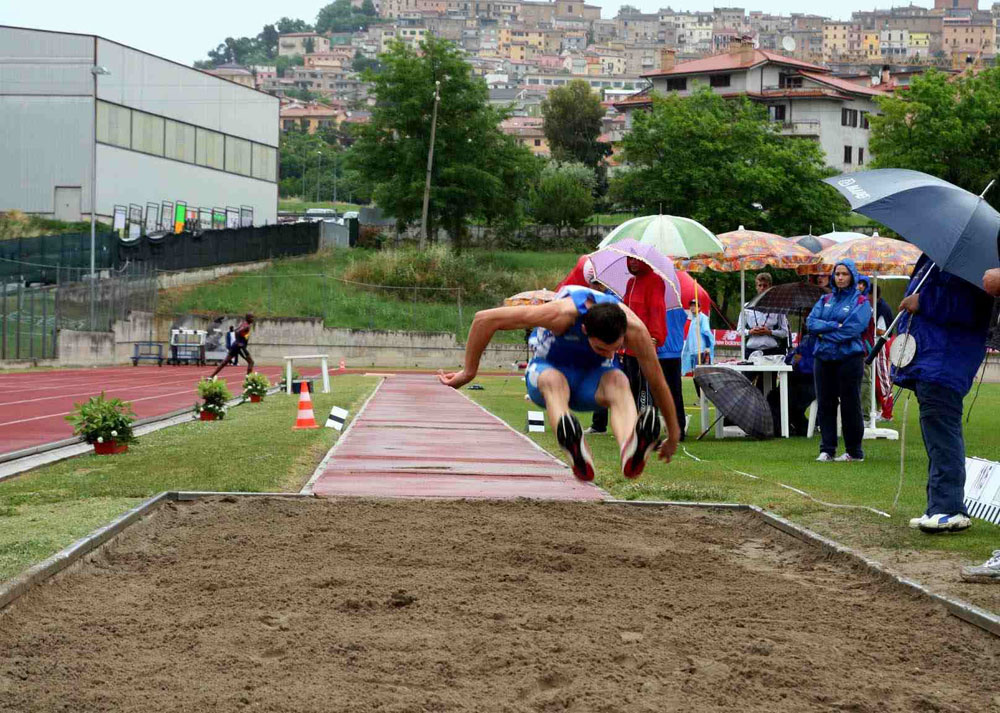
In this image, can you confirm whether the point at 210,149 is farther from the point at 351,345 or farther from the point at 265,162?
the point at 351,345

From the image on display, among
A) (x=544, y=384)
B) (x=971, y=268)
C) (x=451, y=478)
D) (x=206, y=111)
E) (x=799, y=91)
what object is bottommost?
(x=451, y=478)

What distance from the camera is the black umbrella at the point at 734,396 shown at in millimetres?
17359

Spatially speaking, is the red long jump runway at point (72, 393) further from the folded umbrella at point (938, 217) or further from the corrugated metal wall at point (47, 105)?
the corrugated metal wall at point (47, 105)

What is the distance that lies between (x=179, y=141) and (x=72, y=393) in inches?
1725

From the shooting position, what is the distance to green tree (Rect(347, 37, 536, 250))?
75.1m

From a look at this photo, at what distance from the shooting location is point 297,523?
10.0 meters

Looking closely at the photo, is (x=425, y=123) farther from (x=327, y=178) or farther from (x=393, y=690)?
(x=327, y=178)

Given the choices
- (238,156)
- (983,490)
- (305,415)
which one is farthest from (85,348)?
(983,490)

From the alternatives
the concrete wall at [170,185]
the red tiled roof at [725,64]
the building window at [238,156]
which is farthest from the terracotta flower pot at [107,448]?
the red tiled roof at [725,64]

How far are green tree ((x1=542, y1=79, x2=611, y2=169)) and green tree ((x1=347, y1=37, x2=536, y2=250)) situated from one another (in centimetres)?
4715

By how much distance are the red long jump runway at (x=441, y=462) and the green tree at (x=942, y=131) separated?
156 feet

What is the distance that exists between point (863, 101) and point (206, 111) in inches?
2446

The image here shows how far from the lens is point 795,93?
105 metres

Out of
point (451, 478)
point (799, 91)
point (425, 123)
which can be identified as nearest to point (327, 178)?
point (799, 91)
